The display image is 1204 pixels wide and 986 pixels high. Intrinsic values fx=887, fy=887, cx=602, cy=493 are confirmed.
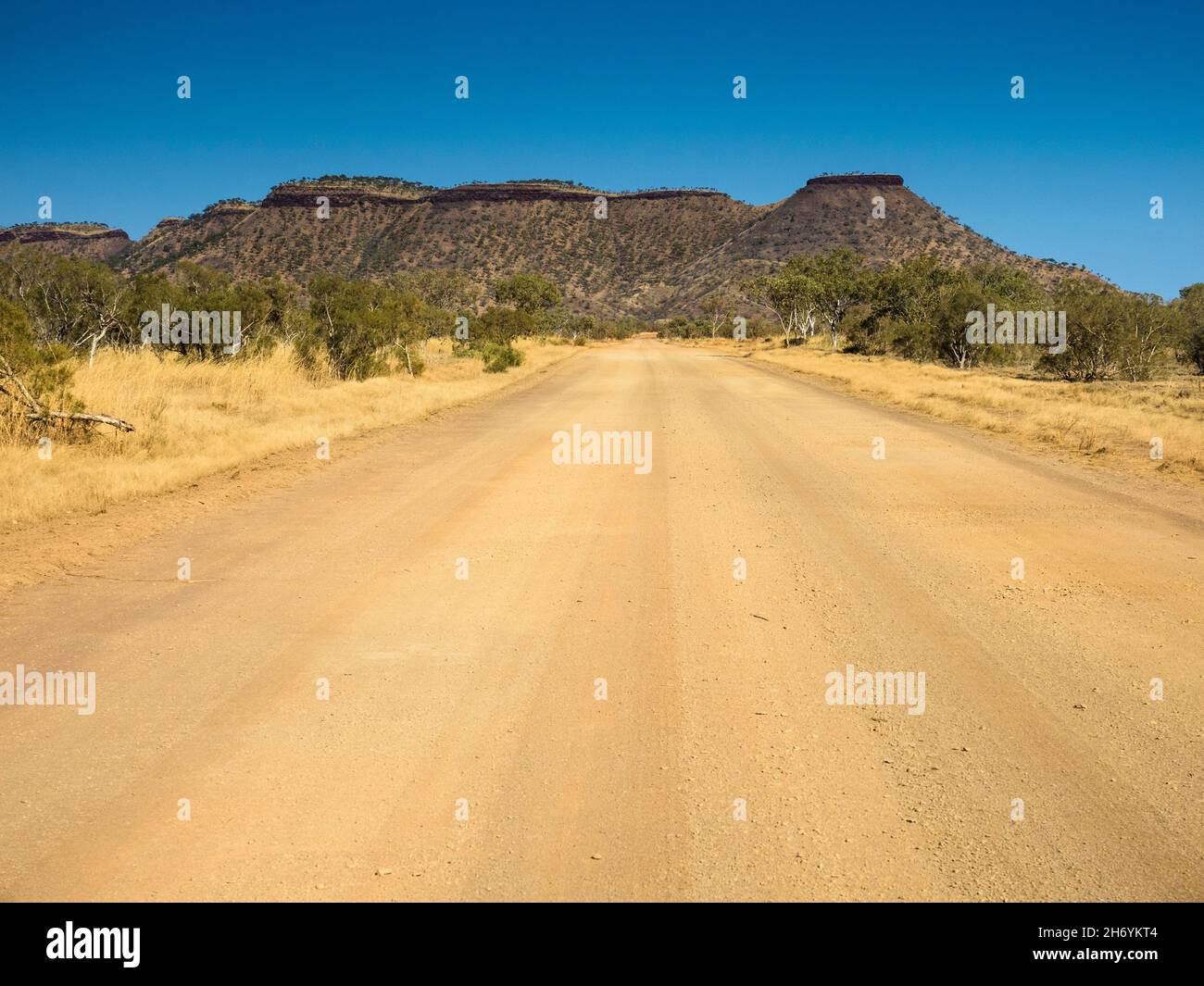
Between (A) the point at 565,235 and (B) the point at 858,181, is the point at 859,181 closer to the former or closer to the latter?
(B) the point at 858,181

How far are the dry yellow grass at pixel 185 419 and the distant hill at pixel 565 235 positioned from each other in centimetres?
8691

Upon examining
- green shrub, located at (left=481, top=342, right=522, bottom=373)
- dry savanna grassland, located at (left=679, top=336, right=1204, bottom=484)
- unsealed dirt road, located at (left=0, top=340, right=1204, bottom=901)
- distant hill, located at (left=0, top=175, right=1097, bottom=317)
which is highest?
distant hill, located at (left=0, top=175, right=1097, bottom=317)

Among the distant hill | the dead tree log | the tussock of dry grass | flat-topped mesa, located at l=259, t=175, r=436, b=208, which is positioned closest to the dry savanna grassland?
the tussock of dry grass

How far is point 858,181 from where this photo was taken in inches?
5428

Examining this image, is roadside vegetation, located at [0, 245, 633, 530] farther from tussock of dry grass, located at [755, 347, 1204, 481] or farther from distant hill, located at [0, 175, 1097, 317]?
distant hill, located at [0, 175, 1097, 317]

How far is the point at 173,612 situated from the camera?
238 inches

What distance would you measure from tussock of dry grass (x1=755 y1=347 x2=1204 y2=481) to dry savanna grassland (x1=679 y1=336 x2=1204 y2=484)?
0.05 ft

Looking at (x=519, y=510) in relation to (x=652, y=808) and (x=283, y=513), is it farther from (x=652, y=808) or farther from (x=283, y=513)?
(x=652, y=808)

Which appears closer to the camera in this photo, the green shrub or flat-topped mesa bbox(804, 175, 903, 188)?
the green shrub

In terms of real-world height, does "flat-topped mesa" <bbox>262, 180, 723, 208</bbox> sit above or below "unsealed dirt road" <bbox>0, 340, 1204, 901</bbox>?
above

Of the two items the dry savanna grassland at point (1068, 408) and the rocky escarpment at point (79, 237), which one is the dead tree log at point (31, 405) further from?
the rocky escarpment at point (79, 237)

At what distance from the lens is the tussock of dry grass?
1382cm

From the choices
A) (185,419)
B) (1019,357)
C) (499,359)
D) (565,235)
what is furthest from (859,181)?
(185,419)

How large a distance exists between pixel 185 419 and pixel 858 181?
14077 cm
